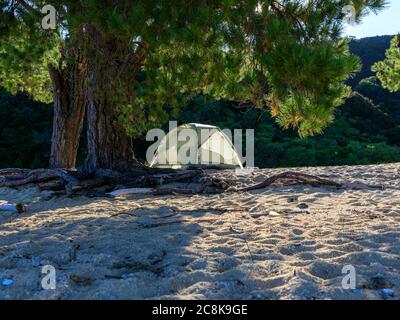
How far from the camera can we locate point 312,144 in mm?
19766

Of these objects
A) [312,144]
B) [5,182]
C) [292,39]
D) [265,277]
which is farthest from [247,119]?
[265,277]

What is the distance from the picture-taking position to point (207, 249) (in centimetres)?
259

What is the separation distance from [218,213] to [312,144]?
16820 millimetres

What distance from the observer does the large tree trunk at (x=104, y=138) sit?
5863 mm

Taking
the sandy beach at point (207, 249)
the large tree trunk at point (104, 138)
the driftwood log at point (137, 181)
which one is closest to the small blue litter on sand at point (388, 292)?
the sandy beach at point (207, 249)

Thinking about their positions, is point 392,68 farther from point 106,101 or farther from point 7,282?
point 7,282

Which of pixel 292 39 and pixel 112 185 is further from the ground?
pixel 292 39

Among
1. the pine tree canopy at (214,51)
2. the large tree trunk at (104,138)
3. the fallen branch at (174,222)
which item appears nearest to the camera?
the fallen branch at (174,222)

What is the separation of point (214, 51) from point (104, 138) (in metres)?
2.27

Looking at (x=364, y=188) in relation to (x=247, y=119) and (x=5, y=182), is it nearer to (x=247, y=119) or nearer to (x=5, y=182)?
(x=5, y=182)

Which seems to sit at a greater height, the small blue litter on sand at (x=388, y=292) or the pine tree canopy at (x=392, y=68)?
the pine tree canopy at (x=392, y=68)

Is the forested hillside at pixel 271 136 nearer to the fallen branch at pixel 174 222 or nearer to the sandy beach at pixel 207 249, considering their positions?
the sandy beach at pixel 207 249

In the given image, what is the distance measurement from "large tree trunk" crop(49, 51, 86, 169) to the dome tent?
1636 mm

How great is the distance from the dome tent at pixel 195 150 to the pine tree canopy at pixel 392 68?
3958 mm
